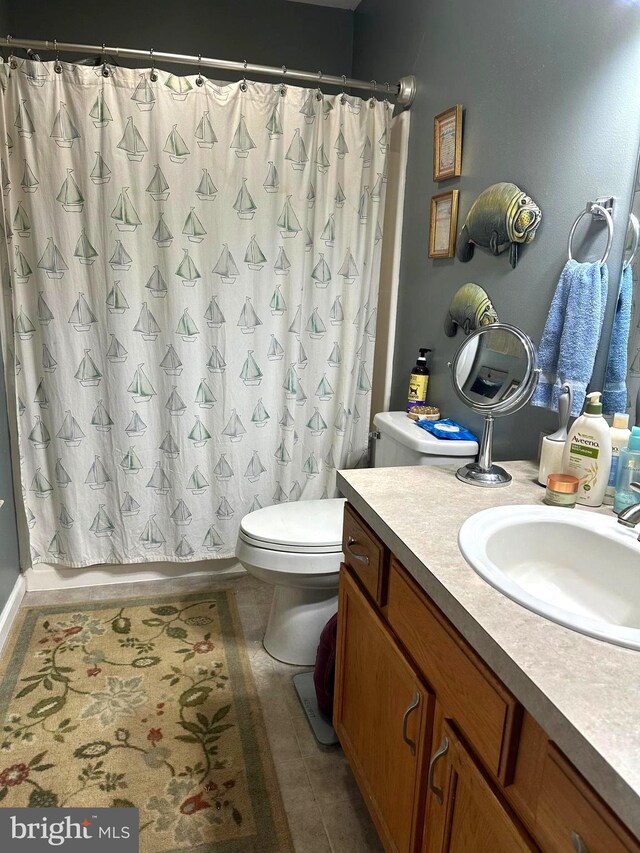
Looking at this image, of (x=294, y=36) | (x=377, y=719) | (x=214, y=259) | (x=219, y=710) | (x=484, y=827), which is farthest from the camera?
(x=294, y=36)

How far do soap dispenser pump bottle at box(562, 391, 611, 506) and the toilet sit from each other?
1.65 feet

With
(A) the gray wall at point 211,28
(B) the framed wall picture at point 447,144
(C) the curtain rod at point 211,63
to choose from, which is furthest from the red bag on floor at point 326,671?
(A) the gray wall at point 211,28

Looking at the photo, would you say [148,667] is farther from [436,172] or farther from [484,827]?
[436,172]

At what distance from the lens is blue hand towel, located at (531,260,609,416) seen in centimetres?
129

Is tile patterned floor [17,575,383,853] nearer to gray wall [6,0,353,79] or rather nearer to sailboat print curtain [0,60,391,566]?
sailboat print curtain [0,60,391,566]

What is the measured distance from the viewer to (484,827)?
828 millimetres

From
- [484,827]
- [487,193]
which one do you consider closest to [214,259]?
[487,193]

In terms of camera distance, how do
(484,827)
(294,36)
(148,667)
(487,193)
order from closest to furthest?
(484,827)
(487,193)
(148,667)
(294,36)

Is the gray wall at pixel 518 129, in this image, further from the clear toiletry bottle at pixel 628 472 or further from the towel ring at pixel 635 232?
the clear toiletry bottle at pixel 628 472

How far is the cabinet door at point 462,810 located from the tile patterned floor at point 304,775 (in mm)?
462

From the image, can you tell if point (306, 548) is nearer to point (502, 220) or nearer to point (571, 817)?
point (502, 220)

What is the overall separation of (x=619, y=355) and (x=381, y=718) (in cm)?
91

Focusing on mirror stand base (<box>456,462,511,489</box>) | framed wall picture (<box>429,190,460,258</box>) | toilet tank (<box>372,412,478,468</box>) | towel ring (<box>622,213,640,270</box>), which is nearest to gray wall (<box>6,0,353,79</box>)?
framed wall picture (<box>429,190,460,258</box>)

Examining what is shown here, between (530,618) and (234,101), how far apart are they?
1976mm
